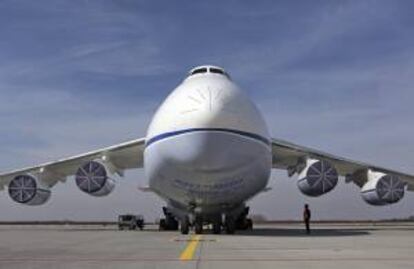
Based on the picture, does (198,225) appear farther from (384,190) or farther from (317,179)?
(384,190)

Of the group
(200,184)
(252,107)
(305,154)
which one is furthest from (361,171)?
(200,184)

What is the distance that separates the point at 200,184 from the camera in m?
22.3

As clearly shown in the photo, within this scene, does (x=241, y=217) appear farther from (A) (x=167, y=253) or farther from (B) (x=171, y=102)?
(A) (x=167, y=253)

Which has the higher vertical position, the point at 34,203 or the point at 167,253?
the point at 34,203

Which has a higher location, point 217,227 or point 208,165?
point 208,165

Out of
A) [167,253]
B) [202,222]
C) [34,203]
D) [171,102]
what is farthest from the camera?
[34,203]

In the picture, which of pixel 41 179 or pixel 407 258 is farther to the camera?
pixel 41 179

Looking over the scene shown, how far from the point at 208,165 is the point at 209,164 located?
0.16 feet

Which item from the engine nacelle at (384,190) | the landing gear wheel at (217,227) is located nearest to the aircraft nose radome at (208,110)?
the landing gear wheel at (217,227)

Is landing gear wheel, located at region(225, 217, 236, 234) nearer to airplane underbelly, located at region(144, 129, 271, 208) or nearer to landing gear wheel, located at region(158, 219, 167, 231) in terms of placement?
airplane underbelly, located at region(144, 129, 271, 208)

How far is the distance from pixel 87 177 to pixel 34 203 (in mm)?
3679

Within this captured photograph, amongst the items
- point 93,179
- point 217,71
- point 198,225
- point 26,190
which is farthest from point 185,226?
point 26,190

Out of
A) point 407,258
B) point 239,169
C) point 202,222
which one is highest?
point 239,169

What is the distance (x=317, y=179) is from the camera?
25938 mm
